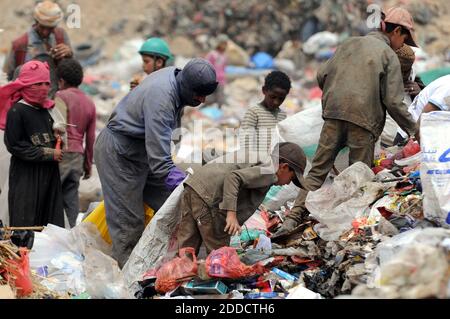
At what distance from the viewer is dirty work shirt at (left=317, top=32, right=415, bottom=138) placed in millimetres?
6551

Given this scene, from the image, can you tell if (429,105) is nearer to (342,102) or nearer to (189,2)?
(342,102)

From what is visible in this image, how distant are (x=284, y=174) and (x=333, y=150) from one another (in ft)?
3.83

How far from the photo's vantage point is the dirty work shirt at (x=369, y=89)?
6.55 metres

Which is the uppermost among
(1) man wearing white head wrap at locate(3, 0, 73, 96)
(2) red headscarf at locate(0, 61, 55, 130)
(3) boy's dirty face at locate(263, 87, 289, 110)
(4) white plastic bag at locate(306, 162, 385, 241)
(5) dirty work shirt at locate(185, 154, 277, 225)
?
(1) man wearing white head wrap at locate(3, 0, 73, 96)

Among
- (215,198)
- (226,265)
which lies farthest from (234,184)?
(226,265)

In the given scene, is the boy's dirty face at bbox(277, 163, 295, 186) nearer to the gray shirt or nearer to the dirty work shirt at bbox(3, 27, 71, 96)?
the gray shirt

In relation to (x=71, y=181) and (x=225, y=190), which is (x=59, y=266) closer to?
(x=225, y=190)

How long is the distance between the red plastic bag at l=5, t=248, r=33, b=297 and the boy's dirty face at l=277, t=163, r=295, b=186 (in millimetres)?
1599

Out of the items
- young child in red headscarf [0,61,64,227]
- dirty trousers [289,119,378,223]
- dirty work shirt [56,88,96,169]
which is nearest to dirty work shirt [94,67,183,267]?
young child in red headscarf [0,61,64,227]

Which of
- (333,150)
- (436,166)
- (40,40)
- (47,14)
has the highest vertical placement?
(47,14)

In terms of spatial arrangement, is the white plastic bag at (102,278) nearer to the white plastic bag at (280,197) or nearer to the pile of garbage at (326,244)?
the pile of garbage at (326,244)

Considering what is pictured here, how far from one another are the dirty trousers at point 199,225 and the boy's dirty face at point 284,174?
15.8 inches

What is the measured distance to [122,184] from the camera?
6277mm

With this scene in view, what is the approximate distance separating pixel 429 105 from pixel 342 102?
725 mm
